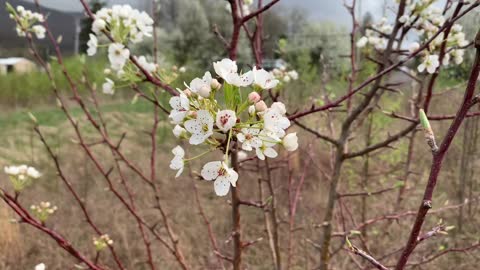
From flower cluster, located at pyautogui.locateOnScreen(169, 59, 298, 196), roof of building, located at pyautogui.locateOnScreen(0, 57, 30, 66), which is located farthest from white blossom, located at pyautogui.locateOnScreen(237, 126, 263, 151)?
roof of building, located at pyautogui.locateOnScreen(0, 57, 30, 66)

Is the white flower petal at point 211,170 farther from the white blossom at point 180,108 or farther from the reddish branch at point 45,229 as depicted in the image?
the reddish branch at point 45,229

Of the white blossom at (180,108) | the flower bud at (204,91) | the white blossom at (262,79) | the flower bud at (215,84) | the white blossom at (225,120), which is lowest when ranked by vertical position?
the white blossom at (225,120)

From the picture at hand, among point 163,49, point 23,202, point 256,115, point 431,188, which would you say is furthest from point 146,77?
point 163,49

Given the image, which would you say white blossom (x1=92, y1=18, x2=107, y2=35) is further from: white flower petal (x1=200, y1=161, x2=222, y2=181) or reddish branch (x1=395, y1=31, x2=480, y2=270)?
reddish branch (x1=395, y1=31, x2=480, y2=270)

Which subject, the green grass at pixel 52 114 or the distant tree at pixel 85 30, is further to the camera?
the green grass at pixel 52 114

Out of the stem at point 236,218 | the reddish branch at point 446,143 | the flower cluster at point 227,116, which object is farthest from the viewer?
the stem at point 236,218

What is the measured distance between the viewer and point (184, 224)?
3475 millimetres

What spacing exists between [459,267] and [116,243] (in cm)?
A: 222

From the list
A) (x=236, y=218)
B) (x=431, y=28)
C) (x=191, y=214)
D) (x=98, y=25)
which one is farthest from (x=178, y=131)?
(x=191, y=214)

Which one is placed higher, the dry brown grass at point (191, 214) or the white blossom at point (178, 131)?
the white blossom at point (178, 131)

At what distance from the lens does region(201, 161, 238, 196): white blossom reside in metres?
0.60

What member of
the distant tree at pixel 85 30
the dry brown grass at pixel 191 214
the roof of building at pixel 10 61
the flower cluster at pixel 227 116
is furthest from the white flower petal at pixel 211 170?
the roof of building at pixel 10 61

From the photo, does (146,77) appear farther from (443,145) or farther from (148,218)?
(148,218)

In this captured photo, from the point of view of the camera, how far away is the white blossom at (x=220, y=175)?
1.98 feet
